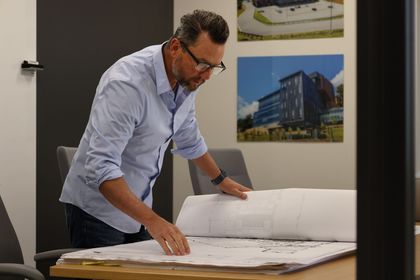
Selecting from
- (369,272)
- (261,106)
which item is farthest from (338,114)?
(369,272)

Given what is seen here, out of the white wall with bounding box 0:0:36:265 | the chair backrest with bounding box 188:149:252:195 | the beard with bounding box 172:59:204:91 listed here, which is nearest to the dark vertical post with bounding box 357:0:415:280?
the beard with bounding box 172:59:204:91

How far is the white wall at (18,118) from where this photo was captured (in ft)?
14.1

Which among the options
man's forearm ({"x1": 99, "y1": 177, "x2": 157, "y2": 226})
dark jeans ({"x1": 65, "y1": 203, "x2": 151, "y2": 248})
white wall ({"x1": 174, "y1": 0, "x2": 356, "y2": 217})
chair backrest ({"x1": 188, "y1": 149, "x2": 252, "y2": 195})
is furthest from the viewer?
white wall ({"x1": 174, "y1": 0, "x2": 356, "y2": 217})

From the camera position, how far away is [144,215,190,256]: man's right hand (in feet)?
5.26

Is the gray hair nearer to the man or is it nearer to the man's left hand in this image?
the man

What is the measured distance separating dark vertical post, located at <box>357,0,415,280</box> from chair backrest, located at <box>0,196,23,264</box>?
1947mm

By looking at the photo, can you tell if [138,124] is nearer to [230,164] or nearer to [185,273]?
[185,273]

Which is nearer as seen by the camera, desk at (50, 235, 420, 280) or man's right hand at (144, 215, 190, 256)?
desk at (50, 235, 420, 280)

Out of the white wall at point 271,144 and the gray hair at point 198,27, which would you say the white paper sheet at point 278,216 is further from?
the white wall at point 271,144

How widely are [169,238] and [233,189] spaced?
1.51 feet

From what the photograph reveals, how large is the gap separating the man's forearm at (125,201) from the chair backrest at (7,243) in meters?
0.45

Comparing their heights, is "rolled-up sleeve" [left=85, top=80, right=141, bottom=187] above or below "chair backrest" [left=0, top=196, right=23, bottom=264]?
above

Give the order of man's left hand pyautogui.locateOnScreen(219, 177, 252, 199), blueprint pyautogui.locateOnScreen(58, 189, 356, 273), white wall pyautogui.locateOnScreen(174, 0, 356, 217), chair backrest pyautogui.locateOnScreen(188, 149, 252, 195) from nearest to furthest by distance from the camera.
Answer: blueprint pyautogui.locateOnScreen(58, 189, 356, 273) → man's left hand pyautogui.locateOnScreen(219, 177, 252, 199) → chair backrest pyautogui.locateOnScreen(188, 149, 252, 195) → white wall pyautogui.locateOnScreen(174, 0, 356, 217)

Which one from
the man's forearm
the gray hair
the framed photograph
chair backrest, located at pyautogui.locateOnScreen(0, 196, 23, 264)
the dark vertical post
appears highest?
the framed photograph
